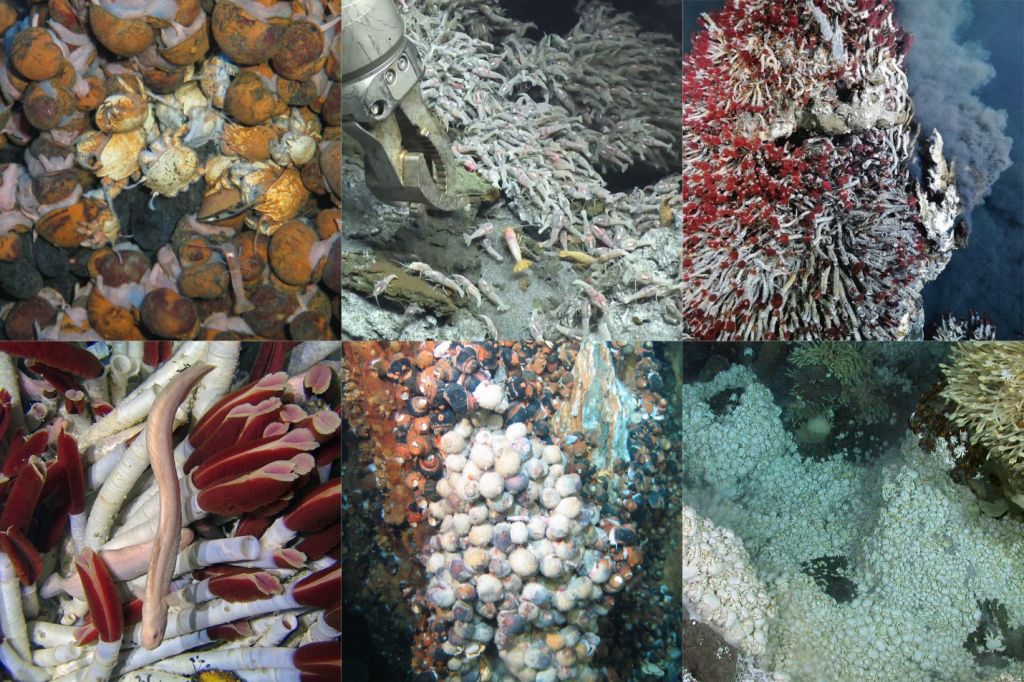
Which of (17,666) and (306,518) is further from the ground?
(306,518)

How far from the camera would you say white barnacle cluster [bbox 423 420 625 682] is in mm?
1354

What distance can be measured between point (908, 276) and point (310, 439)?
131 cm

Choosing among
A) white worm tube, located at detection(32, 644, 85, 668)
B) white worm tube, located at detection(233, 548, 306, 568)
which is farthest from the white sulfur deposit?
white worm tube, located at detection(32, 644, 85, 668)

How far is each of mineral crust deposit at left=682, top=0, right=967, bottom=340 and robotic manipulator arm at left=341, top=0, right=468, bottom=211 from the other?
526 millimetres

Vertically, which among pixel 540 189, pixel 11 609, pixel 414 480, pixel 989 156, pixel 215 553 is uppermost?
pixel 989 156

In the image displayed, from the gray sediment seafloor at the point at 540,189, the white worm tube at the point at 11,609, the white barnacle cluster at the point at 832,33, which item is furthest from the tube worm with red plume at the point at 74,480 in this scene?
the white barnacle cluster at the point at 832,33

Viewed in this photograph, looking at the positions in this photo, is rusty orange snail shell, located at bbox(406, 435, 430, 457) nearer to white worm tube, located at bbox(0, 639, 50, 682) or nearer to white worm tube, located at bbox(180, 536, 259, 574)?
white worm tube, located at bbox(180, 536, 259, 574)

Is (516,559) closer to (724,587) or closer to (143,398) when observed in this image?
(724,587)

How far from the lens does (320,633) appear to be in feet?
4.49

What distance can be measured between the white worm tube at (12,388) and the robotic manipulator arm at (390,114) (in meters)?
0.83

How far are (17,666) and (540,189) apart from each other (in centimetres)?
145

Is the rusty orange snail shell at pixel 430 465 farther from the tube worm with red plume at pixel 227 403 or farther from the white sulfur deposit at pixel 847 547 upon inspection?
the white sulfur deposit at pixel 847 547

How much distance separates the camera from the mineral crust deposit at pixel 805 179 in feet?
4.47

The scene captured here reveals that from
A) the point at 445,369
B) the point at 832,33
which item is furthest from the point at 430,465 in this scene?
the point at 832,33
